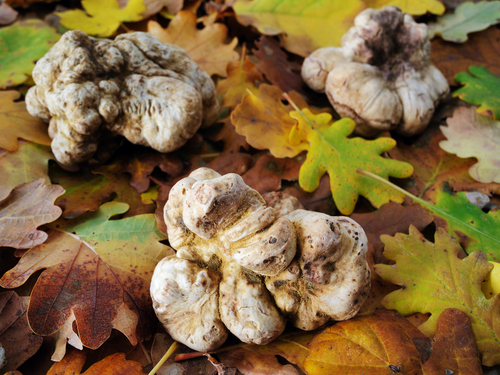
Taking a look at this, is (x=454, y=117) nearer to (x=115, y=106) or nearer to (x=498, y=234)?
(x=498, y=234)

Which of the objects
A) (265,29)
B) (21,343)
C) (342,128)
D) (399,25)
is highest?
(399,25)

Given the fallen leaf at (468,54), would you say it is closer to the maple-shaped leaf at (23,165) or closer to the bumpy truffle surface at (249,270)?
the bumpy truffle surface at (249,270)

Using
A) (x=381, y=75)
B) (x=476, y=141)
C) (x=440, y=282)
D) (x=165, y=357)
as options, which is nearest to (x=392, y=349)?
(x=440, y=282)

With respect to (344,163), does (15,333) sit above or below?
below

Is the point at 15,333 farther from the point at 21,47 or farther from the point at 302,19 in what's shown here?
the point at 302,19

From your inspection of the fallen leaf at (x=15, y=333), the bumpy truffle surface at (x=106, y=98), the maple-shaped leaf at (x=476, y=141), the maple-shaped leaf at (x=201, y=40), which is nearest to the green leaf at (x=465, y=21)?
the maple-shaped leaf at (x=476, y=141)

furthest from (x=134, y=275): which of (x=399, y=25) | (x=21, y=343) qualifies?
(x=399, y=25)
